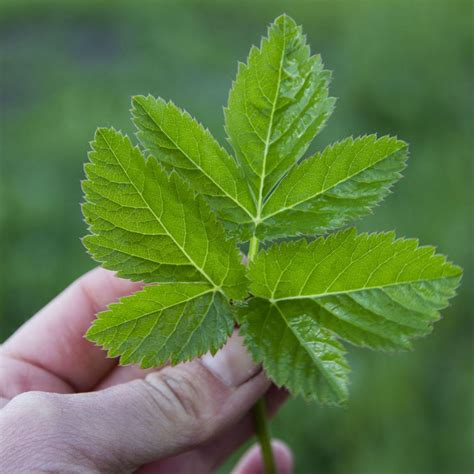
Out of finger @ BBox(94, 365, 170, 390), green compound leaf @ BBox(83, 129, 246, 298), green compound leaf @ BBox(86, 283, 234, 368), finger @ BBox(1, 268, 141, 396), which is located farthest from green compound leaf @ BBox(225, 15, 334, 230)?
finger @ BBox(94, 365, 170, 390)

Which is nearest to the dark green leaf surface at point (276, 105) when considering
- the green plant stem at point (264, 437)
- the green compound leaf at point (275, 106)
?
the green compound leaf at point (275, 106)

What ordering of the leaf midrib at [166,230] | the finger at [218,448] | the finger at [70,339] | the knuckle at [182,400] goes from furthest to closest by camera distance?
the finger at [218,448] < the finger at [70,339] < the knuckle at [182,400] < the leaf midrib at [166,230]

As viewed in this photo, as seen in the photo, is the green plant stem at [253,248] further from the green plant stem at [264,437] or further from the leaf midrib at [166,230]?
the green plant stem at [264,437]

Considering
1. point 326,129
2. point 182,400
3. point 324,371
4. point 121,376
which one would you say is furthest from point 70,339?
point 326,129

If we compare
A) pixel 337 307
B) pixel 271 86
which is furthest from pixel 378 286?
pixel 271 86

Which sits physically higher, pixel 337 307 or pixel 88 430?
pixel 337 307

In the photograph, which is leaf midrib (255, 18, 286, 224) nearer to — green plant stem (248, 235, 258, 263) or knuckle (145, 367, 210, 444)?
green plant stem (248, 235, 258, 263)

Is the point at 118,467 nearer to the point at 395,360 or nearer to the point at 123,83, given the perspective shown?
the point at 395,360
